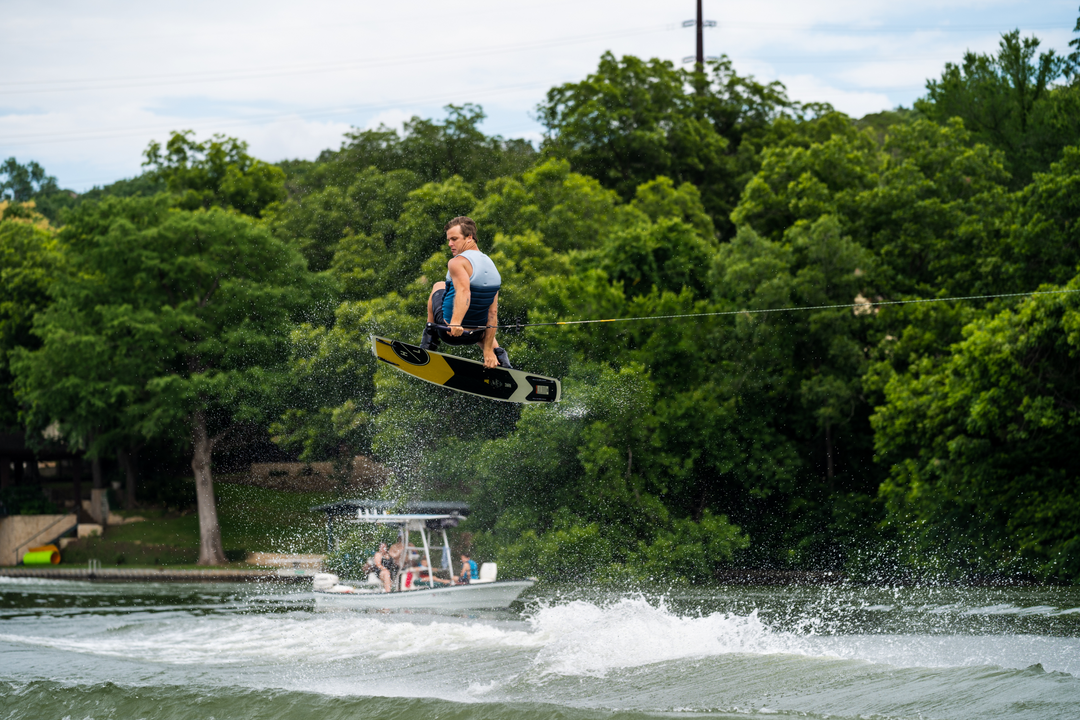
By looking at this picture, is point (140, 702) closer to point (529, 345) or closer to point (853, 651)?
point (853, 651)

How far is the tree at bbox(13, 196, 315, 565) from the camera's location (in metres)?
30.7

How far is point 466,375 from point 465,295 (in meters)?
2.00

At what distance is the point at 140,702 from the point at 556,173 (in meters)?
19.0

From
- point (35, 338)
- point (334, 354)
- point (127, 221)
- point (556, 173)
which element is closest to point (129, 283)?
point (127, 221)

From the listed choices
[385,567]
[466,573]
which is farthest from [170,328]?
[466,573]

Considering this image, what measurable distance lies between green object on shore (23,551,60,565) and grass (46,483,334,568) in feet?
1.00

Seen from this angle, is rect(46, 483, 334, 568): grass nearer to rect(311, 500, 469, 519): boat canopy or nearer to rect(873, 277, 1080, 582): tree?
rect(311, 500, 469, 519): boat canopy

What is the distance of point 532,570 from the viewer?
77.1ft

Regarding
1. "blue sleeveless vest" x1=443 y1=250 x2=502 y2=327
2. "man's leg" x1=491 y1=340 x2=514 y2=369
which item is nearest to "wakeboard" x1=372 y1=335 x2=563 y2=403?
"man's leg" x1=491 y1=340 x2=514 y2=369

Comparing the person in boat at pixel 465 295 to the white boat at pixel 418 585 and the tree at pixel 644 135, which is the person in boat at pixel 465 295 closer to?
the white boat at pixel 418 585

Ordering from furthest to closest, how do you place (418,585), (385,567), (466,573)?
(385,567), (418,585), (466,573)

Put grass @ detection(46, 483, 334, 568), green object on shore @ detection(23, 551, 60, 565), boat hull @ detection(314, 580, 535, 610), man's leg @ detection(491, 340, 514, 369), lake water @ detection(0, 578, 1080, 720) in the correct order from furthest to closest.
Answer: green object on shore @ detection(23, 551, 60, 565) < grass @ detection(46, 483, 334, 568) < boat hull @ detection(314, 580, 535, 610) < lake water @ detection(0, 578, 1080, 720) < man's leg @ detection(491, 340, 514, 369)

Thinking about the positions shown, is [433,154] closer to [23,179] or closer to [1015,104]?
[1015,104]

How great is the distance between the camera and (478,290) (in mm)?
8820
